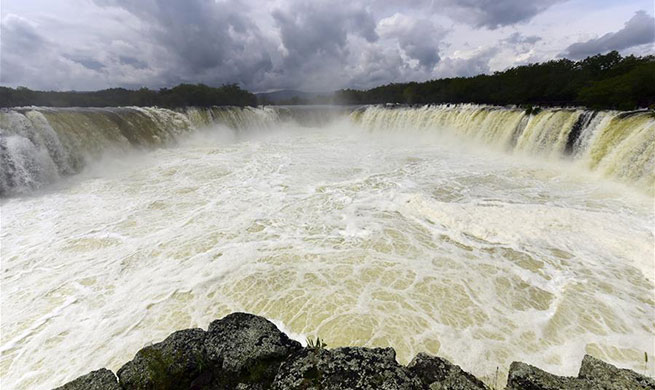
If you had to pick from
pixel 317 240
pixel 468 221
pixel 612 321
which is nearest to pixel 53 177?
pixel 317 240

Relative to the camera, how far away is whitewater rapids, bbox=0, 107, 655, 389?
4.64 metres

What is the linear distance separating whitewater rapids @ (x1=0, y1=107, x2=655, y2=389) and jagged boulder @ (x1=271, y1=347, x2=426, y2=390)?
2780mm

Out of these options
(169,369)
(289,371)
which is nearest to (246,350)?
(289,371)

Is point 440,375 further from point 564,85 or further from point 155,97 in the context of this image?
point 155,97

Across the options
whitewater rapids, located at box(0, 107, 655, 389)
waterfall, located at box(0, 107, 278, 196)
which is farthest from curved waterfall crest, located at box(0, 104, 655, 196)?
whitewater rapids, located at box(0, 107, 655, 389)

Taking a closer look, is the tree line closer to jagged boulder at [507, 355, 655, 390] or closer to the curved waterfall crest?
the curved waterfall crest

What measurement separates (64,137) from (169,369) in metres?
20.4

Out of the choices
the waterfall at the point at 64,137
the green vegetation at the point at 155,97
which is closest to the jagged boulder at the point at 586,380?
the waterfall at the point at 64,137

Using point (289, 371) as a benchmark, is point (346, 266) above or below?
below

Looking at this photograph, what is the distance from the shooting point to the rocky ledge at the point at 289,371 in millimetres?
1777

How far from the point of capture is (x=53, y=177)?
557 inches

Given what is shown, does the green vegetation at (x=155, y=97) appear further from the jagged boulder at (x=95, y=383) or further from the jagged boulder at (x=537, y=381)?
the jagged boulder at (x=537, y=381)

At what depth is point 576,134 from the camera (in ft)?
47.8

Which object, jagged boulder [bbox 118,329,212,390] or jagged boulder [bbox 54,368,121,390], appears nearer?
jagged boulder [bbox 54,368,121,390]
